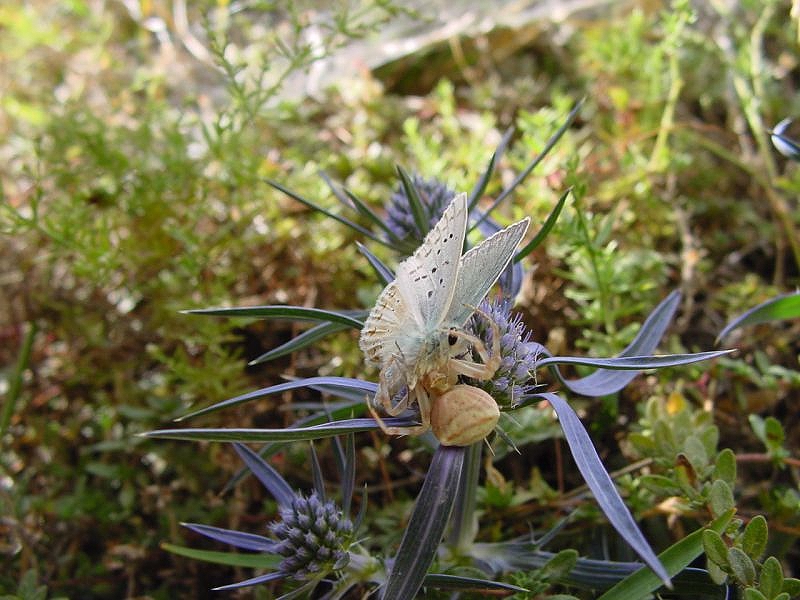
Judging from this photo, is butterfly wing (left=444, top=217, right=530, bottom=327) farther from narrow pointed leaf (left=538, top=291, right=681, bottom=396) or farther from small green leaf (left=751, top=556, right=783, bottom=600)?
small green leaf (left=751, top=556, right=783, bottom=600)

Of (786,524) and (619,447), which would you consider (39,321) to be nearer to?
(619,447)

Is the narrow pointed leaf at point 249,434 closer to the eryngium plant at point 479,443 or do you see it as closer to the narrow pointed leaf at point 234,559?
the eryngium plant at point 479,443

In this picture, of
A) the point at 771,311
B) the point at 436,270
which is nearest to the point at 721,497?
the point at 771,311

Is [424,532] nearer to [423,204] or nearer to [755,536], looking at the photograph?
[755,536]

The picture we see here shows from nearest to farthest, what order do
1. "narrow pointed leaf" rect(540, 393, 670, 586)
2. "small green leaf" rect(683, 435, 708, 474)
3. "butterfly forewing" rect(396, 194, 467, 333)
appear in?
1. "narrow pointed leaf" rect(540, 393, 670, 586)
2. "butterfly forewing" rect(396, 194, 467, 333)
3. "small green leaf" rect(683, 435, 708, 474)

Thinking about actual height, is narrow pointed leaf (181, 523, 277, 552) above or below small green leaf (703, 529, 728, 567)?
above

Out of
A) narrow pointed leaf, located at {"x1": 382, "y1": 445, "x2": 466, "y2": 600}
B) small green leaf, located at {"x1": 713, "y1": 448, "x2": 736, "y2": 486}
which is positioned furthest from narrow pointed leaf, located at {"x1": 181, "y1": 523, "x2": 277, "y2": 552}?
small green leaf, located at {"x1": 713, "y1": 448, "x2": 736, "y2": 486}
